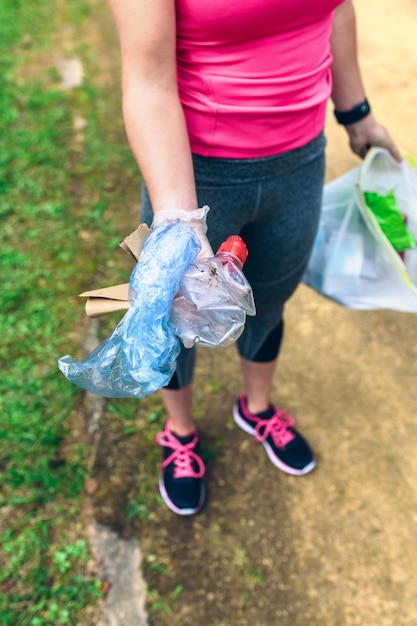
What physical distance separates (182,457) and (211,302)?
1.11 m

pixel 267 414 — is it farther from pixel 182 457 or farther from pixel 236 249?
pixel 236 249

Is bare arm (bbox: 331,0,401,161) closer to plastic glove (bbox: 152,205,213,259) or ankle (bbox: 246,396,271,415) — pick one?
plastic glove (bbox: 152,205,213,259)

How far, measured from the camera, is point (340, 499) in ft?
6.11

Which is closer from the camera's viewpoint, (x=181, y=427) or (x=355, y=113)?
(x=355, y=113)

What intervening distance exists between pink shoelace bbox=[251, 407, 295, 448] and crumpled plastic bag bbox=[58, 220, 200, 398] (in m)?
1.10

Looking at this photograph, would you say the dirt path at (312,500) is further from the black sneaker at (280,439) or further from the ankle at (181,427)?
the ankle at (181,427)

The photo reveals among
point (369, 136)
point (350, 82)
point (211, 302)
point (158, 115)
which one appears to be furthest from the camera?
point (369, 136)

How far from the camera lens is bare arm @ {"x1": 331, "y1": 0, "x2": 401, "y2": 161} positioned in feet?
4.58

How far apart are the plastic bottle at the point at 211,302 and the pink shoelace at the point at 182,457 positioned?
3.38 feet

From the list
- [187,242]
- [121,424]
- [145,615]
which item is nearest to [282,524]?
[145,615]

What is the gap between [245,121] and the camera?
116 cm

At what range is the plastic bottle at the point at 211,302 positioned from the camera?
0.86 metres

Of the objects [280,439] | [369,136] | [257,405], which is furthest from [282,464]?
[369,136]

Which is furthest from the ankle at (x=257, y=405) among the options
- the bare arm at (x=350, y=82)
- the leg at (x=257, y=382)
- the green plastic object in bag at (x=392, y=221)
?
the bare arm at (x=350, y=82)
